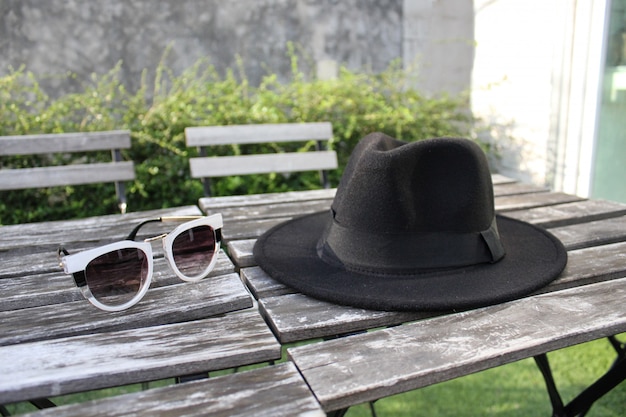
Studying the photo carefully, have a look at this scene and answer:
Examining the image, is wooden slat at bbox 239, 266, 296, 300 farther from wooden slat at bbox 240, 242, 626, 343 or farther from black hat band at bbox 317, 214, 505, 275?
black hat band at bbox 317, 214, 505, 275

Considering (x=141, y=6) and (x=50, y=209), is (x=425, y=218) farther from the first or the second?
(x=141, y=6)

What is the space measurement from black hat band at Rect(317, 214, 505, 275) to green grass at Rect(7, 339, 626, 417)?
115 centimetres

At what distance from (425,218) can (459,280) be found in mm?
166

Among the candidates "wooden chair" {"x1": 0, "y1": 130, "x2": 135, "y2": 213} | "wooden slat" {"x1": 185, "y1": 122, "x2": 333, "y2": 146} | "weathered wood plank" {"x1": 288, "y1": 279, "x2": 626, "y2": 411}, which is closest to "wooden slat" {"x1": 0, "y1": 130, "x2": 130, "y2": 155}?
"wooden chair" {"x1": 0, "y1": 130, "x2": 135, "y2": 213}

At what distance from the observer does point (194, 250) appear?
48.3 inches

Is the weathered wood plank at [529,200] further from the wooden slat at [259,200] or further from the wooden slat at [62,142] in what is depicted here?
the wooden slat at [62,142]

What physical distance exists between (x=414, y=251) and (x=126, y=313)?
650 millimetres

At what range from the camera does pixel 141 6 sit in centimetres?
522

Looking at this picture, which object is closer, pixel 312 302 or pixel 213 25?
pixel 312 302

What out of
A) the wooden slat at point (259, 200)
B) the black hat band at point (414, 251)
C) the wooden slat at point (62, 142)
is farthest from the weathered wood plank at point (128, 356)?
the wooden slat at point (62, 142)

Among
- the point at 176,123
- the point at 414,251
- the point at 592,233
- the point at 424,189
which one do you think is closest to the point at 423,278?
the point at 414,251

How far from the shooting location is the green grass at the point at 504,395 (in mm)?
2148

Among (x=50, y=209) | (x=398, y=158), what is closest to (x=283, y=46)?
(x=50, y=209)

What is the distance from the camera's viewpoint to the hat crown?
123 cm
